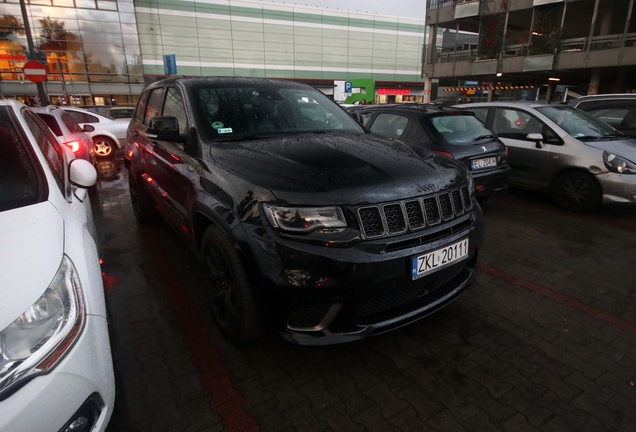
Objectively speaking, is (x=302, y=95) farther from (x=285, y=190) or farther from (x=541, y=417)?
(x=541, y=417)

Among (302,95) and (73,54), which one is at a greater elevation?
(73,54)

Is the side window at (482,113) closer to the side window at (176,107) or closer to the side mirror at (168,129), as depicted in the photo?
the side window at (176,107)

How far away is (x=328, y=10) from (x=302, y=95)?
1982 inches

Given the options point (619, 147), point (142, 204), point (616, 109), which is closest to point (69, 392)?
point (142, 204)

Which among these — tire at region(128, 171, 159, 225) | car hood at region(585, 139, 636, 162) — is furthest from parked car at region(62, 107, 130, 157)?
car hood at region(585, 139, 636, 162)

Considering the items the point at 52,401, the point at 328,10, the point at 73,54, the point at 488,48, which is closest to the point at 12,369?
the point at 52,401

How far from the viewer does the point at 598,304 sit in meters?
3.12

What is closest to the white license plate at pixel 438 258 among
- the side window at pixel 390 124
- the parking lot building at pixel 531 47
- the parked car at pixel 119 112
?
the side window at pixel 390 124

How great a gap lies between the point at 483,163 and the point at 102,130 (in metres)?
10.8

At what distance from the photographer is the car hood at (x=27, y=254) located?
1.31 metres

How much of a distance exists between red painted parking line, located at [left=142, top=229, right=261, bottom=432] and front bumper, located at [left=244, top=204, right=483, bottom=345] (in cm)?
49

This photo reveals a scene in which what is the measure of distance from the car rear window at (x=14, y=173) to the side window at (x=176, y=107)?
3.51 feet

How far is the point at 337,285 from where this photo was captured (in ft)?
6.46

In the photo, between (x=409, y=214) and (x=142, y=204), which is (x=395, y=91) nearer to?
(x=142, y=204)
